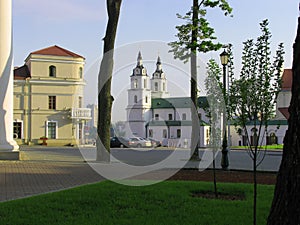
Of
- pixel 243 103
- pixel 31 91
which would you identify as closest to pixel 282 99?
pixel 31 91

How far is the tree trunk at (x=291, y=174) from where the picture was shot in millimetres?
4660

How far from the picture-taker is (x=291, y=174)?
15.5ft

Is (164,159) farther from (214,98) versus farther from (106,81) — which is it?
(214,98)

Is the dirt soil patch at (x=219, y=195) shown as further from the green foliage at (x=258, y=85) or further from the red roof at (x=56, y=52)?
the red roof at (x=56, y=52)

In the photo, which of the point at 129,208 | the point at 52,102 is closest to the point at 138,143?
the point at 52,102

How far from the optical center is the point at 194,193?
1110 centimetres

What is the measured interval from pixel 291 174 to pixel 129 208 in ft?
15.2

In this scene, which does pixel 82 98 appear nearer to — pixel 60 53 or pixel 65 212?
pixel 60 53

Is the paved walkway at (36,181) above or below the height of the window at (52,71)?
below

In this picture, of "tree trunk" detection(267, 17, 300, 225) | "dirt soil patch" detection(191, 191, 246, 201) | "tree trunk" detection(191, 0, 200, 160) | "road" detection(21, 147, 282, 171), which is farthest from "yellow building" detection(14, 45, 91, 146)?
"tree trunk" detection(267, 17, 300, 225)

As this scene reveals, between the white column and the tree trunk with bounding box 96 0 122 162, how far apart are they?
→ 5.04 m

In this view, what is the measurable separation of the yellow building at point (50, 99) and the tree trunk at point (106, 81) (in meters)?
32.7

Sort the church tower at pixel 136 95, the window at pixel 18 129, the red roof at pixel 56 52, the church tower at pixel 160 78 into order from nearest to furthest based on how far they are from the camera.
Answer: the church tower at pixel 160 78
the church tower at pixel 136 95
the window at pixel 18 129
the red roof at pixel 56 52

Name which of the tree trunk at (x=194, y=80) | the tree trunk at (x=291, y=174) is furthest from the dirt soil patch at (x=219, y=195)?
the tree trunk at (x=194, y=80)
